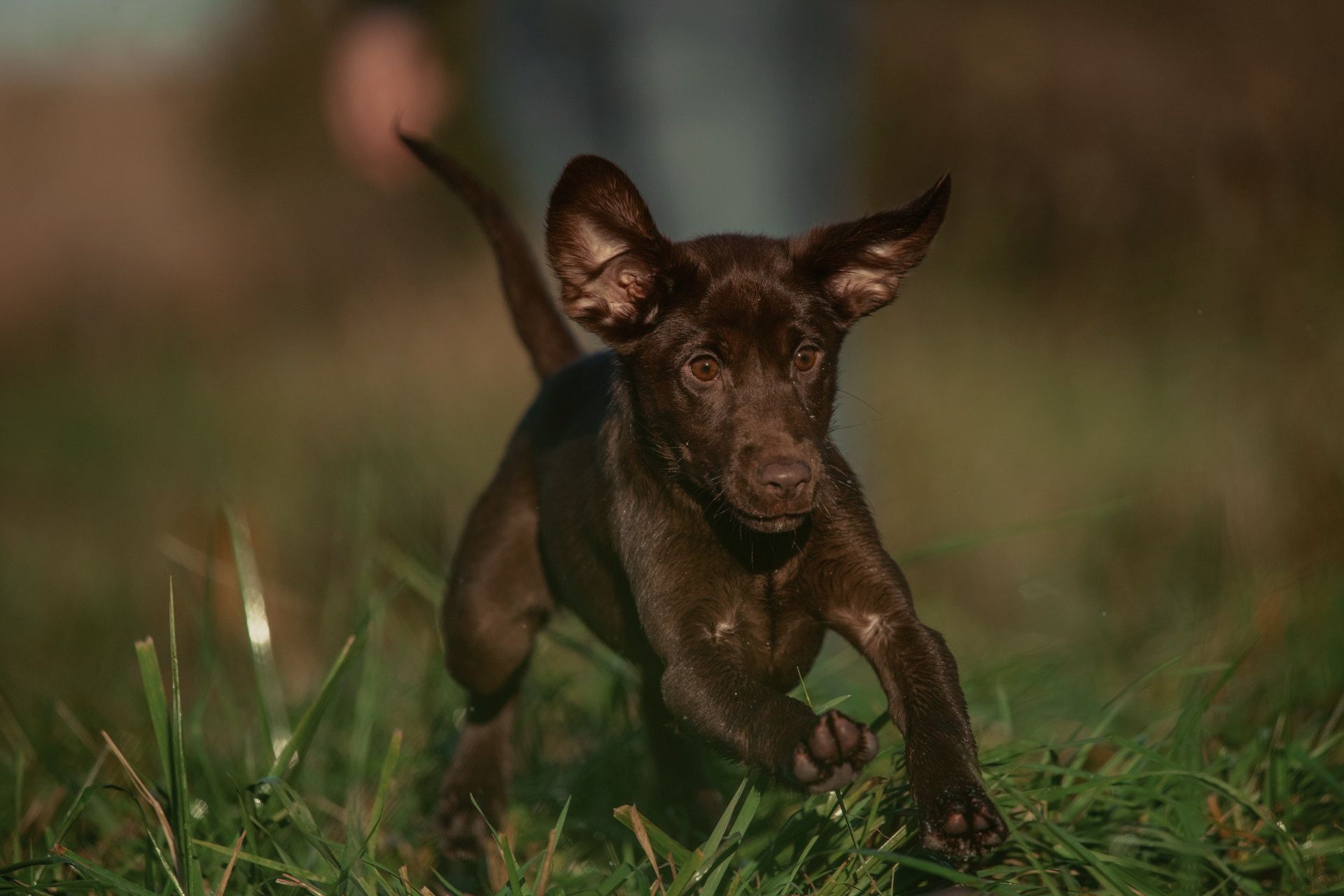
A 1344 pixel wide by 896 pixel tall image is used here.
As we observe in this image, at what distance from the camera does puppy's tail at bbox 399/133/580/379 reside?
406 centimetres

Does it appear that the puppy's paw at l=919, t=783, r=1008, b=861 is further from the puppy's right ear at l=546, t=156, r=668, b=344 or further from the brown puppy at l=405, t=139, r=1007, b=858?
the puppy's right ear at l=546, t=156, r=668, b=344

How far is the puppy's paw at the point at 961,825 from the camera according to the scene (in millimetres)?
2445

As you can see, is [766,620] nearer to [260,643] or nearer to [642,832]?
[642,832]

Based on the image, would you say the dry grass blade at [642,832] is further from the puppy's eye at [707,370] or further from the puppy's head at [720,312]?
the puppy's eye at [707,370]

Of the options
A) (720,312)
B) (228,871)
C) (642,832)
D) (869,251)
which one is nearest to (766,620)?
(642,832)

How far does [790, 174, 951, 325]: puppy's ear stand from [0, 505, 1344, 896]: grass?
95cm

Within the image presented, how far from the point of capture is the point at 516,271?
4.10 m

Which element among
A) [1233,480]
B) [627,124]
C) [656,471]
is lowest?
[1233,480]

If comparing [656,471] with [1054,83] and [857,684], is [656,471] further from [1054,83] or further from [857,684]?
[1054,83]

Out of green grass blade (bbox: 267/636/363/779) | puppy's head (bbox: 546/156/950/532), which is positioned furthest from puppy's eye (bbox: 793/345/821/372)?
green grass blade (bbox: 267/636/363/779)

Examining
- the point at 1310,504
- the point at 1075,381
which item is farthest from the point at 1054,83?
the point at 1310,504

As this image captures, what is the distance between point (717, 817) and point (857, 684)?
0.68 metres

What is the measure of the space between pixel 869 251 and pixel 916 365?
478cm

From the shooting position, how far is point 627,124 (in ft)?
16.1
